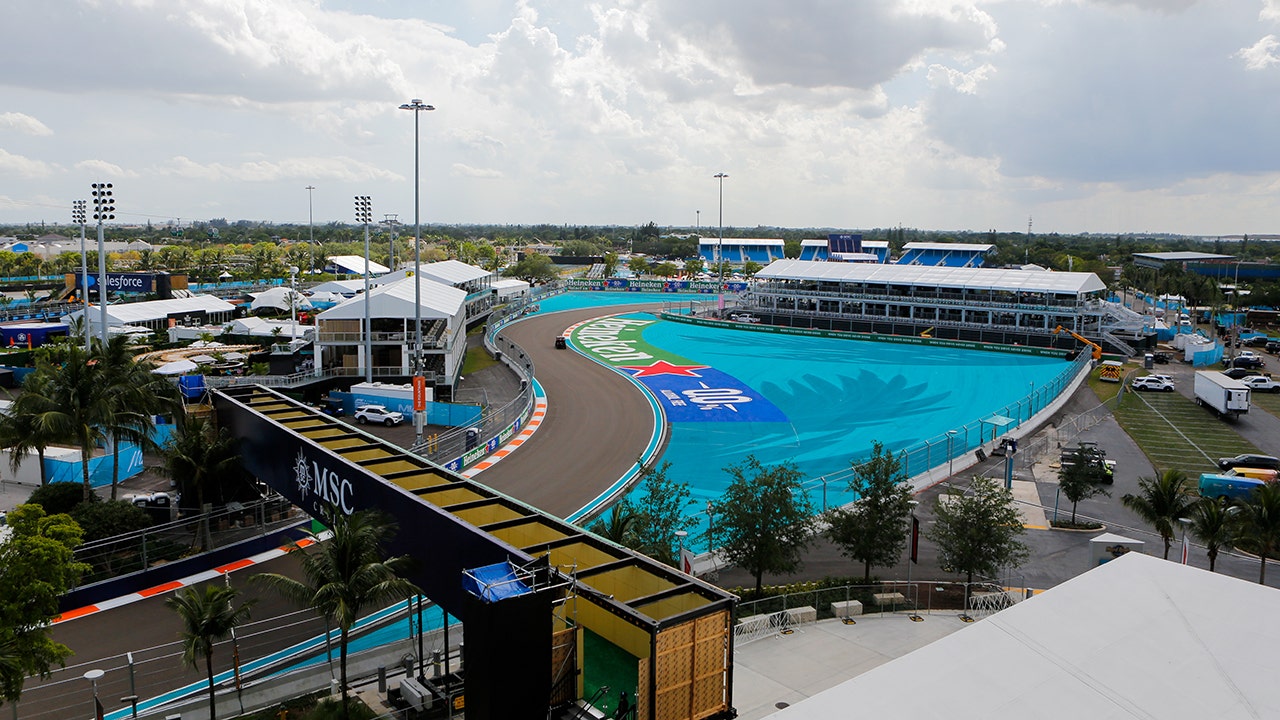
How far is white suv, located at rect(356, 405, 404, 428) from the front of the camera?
47094 millimetres

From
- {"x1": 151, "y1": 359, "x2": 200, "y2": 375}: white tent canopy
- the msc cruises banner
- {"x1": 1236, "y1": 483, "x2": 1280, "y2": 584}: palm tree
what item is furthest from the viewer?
the msc cruises banner

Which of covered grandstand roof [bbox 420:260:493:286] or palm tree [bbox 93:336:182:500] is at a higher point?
covered grandstand roof [bbox 420:260:493:286]

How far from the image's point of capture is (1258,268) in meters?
145

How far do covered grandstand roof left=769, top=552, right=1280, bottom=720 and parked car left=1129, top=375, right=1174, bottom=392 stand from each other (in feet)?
166

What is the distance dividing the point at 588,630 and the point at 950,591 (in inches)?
658

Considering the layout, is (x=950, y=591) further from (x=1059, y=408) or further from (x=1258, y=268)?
(x=1258, y=268)

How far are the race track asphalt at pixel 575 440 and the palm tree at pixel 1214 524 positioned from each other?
2150cm

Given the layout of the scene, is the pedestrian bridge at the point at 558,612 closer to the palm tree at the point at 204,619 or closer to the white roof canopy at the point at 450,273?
the palm tree at the point at 204,619

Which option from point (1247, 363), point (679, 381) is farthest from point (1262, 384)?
point (679, 381)

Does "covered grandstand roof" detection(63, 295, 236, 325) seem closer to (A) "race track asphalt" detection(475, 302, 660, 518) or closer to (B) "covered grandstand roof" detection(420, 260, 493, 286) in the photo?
(B) "covered grandstand roof" detection(420, 260, 493, 286)

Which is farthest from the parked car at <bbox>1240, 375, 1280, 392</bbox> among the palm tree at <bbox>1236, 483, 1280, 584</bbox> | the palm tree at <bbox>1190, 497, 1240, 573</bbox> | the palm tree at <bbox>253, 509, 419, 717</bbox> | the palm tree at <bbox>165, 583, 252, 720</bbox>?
the palm tree at <bbox>165, 583, 252, 720</bbox>

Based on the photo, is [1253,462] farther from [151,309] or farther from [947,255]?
[947,255]

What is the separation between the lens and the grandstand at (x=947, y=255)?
138 m

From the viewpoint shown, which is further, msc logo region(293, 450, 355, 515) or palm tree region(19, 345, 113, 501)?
palm tree region(19, 345, 113, 501)
